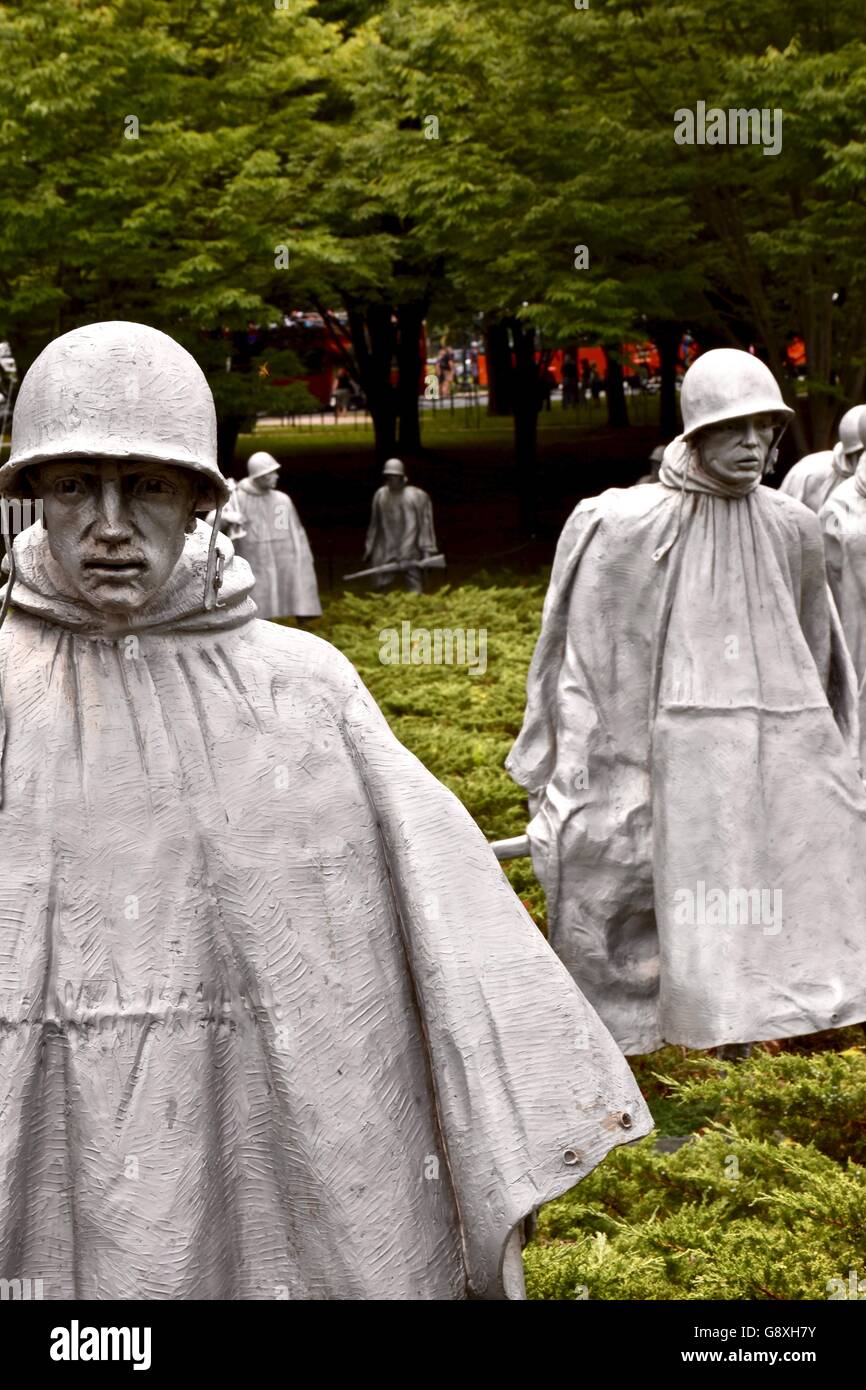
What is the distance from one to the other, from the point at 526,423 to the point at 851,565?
22.6m

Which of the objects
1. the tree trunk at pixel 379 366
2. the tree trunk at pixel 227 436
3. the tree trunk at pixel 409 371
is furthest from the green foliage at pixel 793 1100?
the tree trunk at pixel 379 366

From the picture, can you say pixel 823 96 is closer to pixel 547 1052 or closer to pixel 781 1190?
pixel 781 1190

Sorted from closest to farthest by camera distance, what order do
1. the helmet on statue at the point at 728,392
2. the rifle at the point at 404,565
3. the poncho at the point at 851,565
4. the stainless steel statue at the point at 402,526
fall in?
1. the helmet on statue at the point at 728,392
2. the poncho at the point at 851,565
3. the rifle at the point at 404,565
4. the stainless steel statue at the point at 402,526

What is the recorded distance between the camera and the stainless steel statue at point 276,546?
2681 cm

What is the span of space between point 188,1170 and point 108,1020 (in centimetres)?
26

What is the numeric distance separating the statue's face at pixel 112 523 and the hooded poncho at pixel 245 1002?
0.11 metres

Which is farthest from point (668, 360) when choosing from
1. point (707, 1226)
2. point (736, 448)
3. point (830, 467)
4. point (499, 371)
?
point (707, 1226)

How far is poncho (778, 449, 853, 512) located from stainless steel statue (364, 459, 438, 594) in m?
13.9

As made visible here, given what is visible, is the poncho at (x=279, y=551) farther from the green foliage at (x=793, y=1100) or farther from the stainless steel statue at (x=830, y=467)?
the green foliage at (x=793, y=1100)

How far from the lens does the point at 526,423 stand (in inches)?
1379

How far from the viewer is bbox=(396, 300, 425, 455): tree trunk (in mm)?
38031

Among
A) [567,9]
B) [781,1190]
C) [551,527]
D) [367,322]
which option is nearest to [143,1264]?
[781,1190]

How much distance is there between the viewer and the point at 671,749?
891 centimetres

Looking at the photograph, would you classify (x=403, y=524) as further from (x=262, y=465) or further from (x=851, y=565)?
(x=851, y=565)
